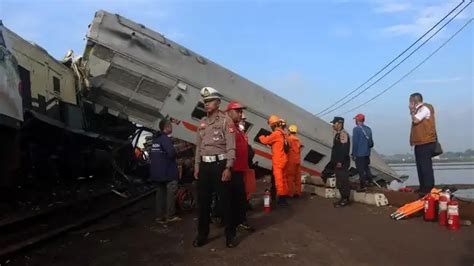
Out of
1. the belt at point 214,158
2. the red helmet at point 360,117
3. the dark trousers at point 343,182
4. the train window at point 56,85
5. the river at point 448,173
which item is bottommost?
the dark trousers at point 343,182

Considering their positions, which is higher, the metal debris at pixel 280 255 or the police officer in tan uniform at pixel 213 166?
the police officer in tan uniform at pixel 213 166

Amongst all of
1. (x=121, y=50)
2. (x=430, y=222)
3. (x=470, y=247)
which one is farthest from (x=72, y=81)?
(x=470, y=247)

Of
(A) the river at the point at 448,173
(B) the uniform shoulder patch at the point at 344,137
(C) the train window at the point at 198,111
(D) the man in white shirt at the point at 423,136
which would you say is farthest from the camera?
(A) the river at the point at 448,173

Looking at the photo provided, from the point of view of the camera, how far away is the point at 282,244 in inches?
248

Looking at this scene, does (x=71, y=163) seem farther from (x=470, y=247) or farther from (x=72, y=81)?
(x=470, y=247)

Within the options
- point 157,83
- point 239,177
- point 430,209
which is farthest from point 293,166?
point 157,83

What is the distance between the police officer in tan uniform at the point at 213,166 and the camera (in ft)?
20.4

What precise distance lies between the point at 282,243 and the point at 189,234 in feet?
4.66

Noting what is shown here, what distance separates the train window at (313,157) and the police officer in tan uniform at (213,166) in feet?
26.6

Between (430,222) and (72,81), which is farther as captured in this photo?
(72,81)

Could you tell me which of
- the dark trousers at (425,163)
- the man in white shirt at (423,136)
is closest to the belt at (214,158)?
the man in white shirt at (423,136)

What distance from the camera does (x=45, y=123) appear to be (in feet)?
34.6

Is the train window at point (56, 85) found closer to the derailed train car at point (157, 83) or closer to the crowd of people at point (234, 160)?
the derailed train car at point (157, 83)

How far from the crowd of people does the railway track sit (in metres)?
1.54
